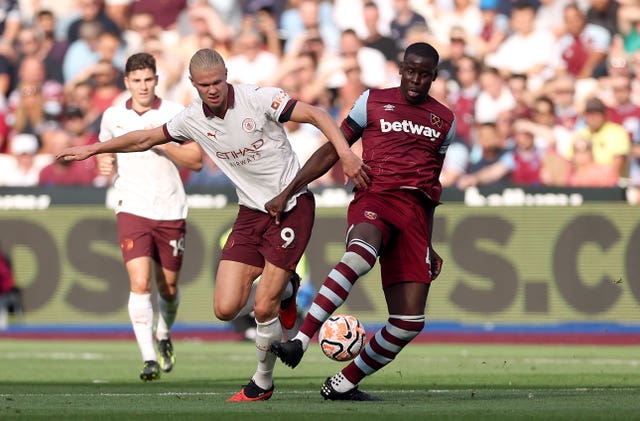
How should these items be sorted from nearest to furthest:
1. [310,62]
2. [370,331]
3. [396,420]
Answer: [396,420]
[370,331]
[310,62]

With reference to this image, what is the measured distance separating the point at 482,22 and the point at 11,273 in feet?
27.3

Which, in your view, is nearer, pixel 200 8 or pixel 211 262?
pixel 211 262

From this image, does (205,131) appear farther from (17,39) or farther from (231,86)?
(17,39)

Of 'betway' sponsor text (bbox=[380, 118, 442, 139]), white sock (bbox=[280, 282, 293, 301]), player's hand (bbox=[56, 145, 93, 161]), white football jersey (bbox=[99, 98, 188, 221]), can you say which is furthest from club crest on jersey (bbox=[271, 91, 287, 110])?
white football jersey (bbox=[99, 98, 188, 221])

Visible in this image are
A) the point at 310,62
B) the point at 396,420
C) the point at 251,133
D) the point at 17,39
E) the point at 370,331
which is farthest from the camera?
the point at 17,39

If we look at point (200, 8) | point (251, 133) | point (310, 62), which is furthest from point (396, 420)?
point (200, 8)

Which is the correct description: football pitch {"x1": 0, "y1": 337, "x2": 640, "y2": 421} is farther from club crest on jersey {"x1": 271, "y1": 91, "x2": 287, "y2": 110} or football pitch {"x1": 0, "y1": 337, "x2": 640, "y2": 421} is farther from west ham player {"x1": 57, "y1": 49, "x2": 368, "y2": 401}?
club crest on jersey {"x1": 271, "y1": 91, "x2": 287, "y2": 110}

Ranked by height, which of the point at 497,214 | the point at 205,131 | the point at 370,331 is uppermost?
the point at 205,131

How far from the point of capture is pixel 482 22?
22141 millimetres

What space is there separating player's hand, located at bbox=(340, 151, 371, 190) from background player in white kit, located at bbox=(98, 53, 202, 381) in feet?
13.0

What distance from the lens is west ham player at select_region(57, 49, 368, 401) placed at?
9.86 m

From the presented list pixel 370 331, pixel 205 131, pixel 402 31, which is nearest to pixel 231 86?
pixel 205 131

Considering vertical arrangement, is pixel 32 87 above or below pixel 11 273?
above

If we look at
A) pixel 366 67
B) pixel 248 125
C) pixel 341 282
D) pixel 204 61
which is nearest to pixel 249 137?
pixel 248 125
